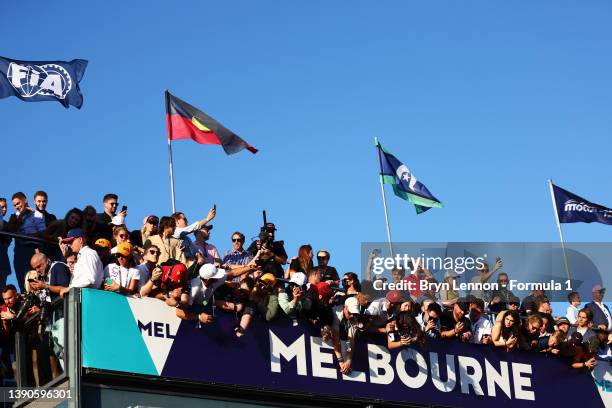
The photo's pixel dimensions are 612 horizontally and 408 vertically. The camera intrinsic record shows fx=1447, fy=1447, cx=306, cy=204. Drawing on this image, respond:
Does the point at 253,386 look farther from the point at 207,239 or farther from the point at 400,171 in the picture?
the point at 400,171

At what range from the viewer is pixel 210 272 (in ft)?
75.7

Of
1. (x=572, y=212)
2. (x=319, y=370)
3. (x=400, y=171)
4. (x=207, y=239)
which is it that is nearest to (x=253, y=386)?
(x=319, y=370)

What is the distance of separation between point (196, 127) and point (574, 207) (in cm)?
996

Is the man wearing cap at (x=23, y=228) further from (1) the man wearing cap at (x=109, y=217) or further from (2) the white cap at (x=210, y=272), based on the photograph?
(2) the white cap at (x=210, y=272)

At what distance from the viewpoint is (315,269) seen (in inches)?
999

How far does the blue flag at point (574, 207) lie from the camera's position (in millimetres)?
34531

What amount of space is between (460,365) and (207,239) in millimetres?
5313

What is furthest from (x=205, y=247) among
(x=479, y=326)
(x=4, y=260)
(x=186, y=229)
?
(x=479, y=326)

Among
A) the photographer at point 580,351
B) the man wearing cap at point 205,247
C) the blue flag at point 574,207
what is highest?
the blue flag at point 574,207

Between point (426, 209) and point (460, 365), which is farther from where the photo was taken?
point (426, 209)

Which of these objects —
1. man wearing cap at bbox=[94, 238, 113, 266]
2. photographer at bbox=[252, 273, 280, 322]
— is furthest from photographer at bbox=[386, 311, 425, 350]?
man wearing cap at bbox=[94, 238, 113, 266]

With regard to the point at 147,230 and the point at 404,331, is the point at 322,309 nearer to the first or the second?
the point at 404,331

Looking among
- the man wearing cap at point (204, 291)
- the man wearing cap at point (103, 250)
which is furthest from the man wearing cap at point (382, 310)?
the man wearing cap at point (103, 250)

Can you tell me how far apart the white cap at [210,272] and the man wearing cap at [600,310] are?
30.9 feet
